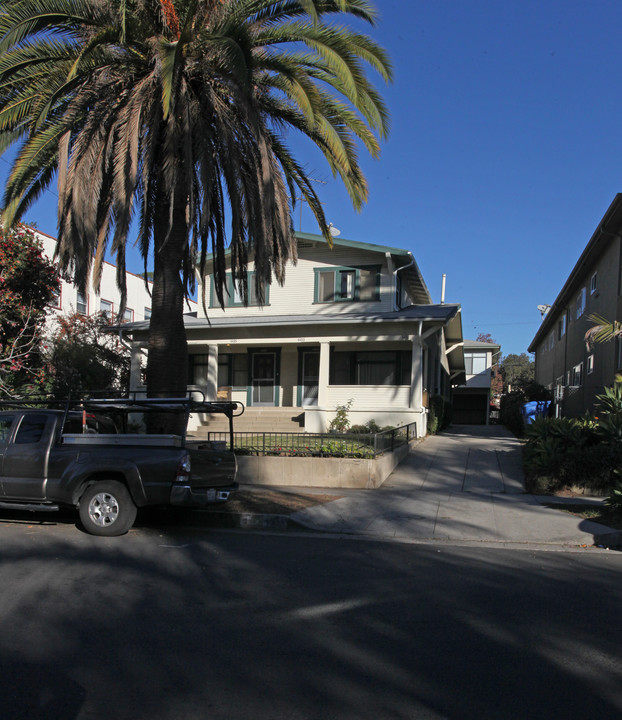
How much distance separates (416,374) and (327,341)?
10.1 feet

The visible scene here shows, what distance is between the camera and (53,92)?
9.90m

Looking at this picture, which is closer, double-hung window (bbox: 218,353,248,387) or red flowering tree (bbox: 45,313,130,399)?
red flowering tree (bbox: 45,313,130,399)

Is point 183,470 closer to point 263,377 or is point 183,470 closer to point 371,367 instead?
point 371,367

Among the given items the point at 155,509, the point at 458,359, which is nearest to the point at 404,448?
the point at 155,509

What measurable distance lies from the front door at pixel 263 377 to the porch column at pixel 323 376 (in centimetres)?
305

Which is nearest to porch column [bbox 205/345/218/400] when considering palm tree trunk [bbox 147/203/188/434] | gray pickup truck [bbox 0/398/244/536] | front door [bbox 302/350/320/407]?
front door [bbox 302/350/320/407]

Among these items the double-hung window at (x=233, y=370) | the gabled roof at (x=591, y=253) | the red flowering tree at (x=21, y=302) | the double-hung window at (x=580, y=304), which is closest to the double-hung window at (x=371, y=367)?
the double-hung window at (x=233, y=370)

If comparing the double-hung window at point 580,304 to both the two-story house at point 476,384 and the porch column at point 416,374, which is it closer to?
the porch column at point 416,374

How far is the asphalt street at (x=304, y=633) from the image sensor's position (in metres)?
3.63

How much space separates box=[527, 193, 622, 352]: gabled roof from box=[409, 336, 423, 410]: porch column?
19.7ft

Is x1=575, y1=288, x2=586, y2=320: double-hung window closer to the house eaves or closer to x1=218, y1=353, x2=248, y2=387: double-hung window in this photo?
the house eaves

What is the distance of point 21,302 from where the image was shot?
16.7 metres

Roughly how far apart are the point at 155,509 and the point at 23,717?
641 centimetres

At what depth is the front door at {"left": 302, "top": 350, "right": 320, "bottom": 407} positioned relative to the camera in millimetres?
21578
